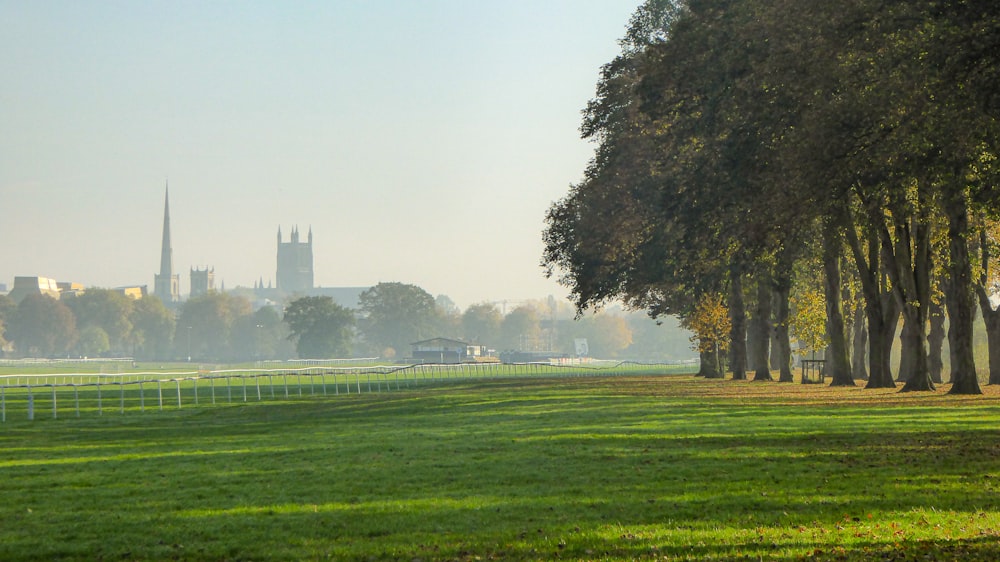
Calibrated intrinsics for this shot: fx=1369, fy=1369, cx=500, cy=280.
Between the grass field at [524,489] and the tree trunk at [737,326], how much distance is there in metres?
29.5

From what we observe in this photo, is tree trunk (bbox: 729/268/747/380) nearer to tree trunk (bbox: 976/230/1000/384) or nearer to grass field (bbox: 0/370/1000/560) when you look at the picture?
tree trunk (bbox: 976/230/1000/384)

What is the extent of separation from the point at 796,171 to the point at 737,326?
34405mm

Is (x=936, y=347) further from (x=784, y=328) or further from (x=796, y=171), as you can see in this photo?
(x=796, y=171)

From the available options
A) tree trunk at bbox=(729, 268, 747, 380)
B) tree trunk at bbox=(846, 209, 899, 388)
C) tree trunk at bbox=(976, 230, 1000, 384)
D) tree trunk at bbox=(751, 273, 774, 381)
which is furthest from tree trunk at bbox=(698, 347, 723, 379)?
tree trunk at bbox=(846, 209, 899, 388)

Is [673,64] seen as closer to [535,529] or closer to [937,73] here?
[937,73]

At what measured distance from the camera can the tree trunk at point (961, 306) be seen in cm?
4394

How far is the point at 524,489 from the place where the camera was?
17875 millimetres

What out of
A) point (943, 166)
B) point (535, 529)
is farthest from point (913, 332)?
point (535, 529)

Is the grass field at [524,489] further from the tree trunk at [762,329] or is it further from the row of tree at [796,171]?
the tree trunk at [762,329]

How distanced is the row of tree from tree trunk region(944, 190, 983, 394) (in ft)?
0.28

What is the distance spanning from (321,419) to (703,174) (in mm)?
13189

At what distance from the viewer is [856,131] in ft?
97.7

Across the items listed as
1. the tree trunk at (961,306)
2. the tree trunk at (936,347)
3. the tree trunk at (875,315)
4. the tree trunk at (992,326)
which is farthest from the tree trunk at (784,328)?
the tree trunk at (961,306)

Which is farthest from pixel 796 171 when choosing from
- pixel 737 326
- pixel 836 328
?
pixel 737 326
